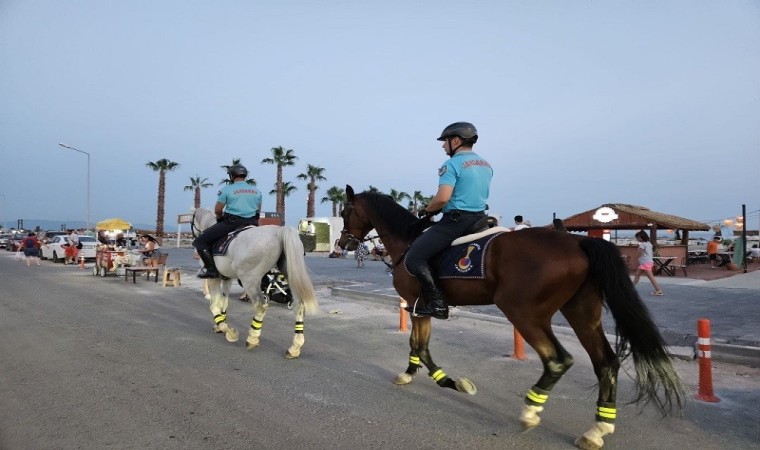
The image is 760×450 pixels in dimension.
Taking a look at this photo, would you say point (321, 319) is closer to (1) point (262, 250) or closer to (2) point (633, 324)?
(1) point (262, 250)

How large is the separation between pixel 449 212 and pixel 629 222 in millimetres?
20460

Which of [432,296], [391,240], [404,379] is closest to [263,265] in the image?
[391,240]

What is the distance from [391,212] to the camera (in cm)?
529

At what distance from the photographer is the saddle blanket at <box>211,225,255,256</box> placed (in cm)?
711

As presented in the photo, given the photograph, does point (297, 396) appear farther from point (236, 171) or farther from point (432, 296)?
point (236, 171)

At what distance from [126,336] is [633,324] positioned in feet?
23.0

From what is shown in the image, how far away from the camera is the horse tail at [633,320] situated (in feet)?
11.7

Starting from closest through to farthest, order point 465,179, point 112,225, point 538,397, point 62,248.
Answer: point 538,397 < point 465,179 < point 62,248 < point 112,225

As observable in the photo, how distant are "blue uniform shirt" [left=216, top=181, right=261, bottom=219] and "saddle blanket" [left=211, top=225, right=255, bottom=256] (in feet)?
0.87

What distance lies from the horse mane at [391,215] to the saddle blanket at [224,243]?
2552mm

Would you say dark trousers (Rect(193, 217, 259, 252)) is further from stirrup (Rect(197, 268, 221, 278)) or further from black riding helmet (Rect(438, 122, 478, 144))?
black riding helmet (Rect(438, 122, 478, 144))

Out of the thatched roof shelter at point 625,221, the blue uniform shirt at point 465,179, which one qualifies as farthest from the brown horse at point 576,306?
the thatched roof shelter at point 625,221

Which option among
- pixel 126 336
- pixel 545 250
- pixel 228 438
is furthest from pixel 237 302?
pixel 545 250

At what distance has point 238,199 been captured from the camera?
7273 millimetres
